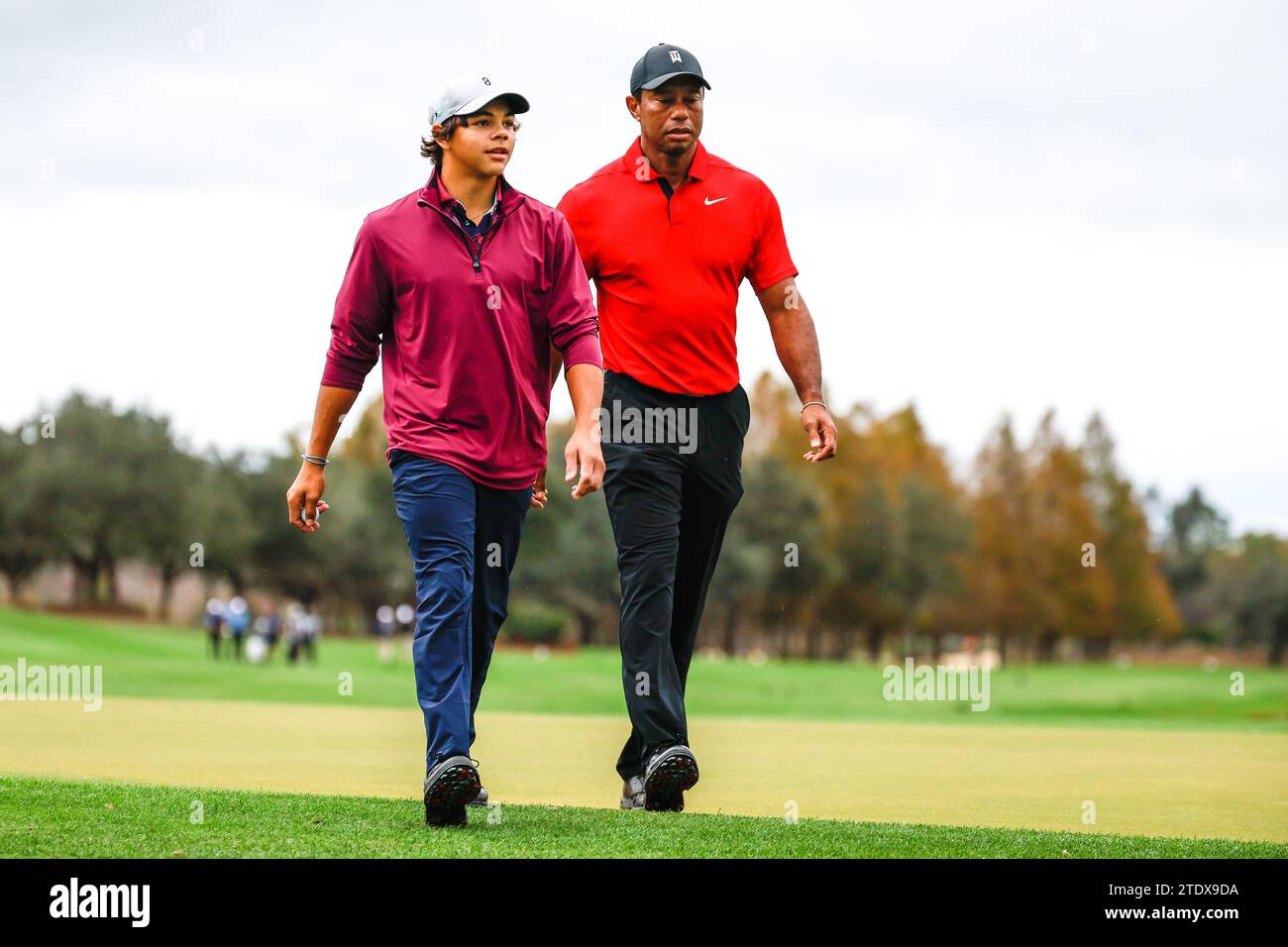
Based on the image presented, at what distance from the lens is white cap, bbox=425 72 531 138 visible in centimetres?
560

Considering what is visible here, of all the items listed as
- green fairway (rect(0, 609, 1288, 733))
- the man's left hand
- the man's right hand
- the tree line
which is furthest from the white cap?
the tree line

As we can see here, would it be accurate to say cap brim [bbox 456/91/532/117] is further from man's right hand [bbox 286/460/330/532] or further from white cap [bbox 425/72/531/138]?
man's right hand [bbox 286/460/330/532]

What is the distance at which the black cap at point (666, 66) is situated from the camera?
21.5ft

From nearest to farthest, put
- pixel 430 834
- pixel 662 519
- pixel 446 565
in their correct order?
pixel 430 834 < pixel 446 565 < pixel 662 519

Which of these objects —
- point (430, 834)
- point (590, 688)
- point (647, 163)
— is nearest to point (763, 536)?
point (590, 688)

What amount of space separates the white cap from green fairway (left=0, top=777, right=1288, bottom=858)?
100 inches

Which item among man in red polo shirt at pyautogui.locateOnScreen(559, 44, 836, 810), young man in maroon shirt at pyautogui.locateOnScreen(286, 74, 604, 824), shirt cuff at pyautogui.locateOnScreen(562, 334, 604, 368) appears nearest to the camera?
young man in maroon shirt at pyautogui.locateOnScreen(286, 74, 604, 824)

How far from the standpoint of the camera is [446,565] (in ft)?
17.8

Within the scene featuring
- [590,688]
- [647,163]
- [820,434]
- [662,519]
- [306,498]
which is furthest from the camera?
[590,688]

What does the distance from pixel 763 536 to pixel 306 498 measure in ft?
226

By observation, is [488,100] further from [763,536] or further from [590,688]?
[763,536]

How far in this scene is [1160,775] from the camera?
9.16m

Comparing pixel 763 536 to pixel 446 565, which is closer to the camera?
pixel 446 565
